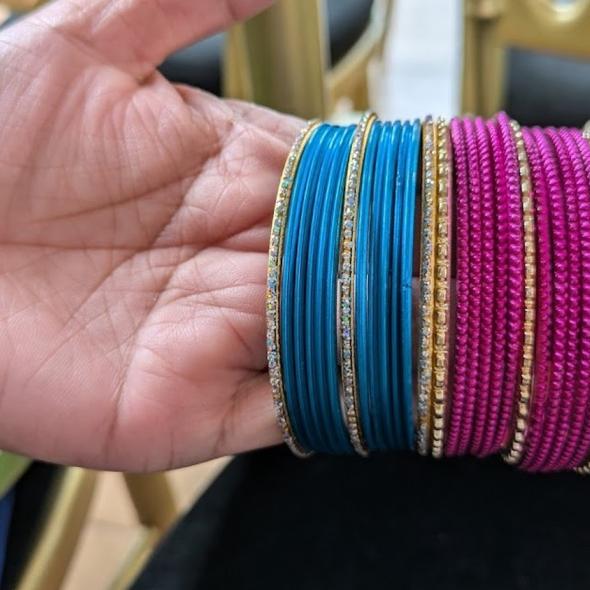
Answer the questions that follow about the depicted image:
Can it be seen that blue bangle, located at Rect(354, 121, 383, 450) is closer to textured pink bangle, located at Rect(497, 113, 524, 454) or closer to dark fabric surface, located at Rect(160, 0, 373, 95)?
textured pink bangle, located at Rect(497, 113, 524, 454)

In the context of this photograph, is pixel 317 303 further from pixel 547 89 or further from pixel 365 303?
pixel 547 89

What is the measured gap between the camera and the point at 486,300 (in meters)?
0.47

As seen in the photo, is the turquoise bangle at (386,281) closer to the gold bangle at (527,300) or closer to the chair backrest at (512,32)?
the gold bangle at (527,300)

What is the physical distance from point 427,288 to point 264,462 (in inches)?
9.3

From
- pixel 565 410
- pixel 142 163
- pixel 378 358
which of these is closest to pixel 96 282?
pixel 142 163

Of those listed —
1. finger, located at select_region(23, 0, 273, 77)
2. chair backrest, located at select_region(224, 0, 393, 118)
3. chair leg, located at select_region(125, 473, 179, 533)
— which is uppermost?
finger, located at select_region(23, 0, 273, 77)

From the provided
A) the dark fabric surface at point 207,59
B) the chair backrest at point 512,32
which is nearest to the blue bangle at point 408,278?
the chair backrest at point 512,32

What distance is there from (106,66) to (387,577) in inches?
17.0

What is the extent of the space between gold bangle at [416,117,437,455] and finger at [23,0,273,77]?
0.64 ft

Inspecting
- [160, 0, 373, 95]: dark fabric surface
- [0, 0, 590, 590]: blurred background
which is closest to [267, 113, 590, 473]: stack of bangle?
[0, 0, 590, 590]: blurred background

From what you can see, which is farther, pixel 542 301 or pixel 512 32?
pixel 512 32

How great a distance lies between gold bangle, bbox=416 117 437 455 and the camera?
0.46 m

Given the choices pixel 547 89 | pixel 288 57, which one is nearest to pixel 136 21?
pixel 288 57

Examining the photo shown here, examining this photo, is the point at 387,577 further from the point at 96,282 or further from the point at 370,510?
the point at 96,282
